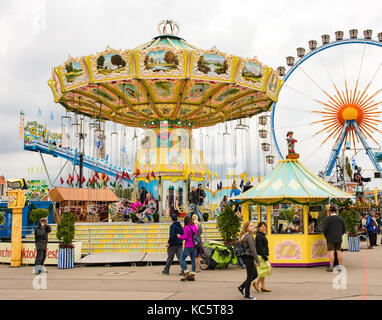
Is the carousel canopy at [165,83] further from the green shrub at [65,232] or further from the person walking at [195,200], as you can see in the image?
the green shrub at [65,232]

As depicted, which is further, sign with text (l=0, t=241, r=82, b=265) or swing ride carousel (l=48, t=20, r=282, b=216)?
swing ride carousel (l=48, t=20, r=282, b=216)

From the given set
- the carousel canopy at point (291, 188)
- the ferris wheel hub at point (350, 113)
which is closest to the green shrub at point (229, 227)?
the carousel canopy at point (291, 188)

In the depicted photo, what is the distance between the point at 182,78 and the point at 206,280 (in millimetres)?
10205

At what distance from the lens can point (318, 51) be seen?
112 feet

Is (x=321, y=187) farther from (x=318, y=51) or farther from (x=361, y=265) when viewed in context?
(x=318, y=51)

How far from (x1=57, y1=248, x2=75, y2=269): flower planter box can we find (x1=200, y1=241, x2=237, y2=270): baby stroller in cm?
407

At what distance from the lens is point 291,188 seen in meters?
13.2

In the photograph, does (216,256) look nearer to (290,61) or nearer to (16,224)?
(16,224)

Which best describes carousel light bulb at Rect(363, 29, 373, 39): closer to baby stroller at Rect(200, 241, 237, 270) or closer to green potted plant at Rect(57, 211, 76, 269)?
baby stroller at Rect(200, 241, 237, 270)

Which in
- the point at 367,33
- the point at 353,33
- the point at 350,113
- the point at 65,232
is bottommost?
the point at 65,232

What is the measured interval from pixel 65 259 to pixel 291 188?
23.7 feet

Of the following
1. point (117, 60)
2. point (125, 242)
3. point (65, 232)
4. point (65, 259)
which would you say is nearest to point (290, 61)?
point (117, 60)

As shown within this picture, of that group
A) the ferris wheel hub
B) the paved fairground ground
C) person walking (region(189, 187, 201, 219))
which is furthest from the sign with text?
the ferris wheel hub

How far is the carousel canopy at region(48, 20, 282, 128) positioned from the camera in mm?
17859
